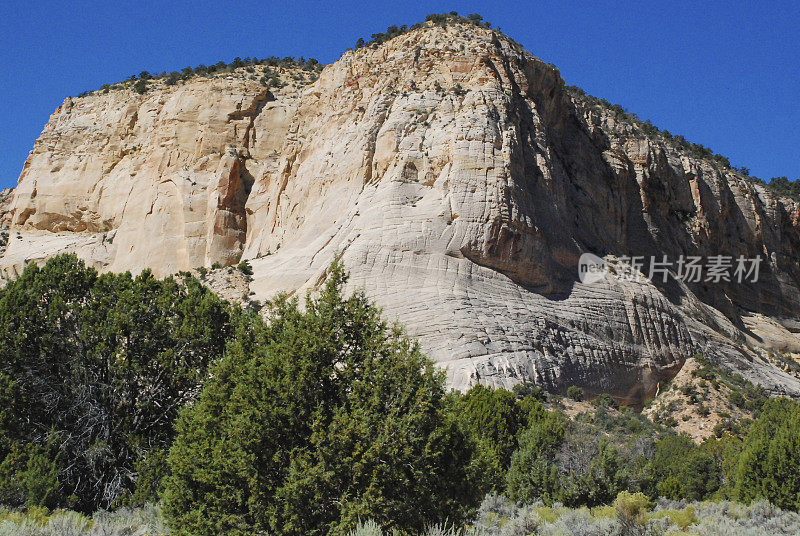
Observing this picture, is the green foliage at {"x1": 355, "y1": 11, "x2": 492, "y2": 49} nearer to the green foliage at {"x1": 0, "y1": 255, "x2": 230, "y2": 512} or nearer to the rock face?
the rock face

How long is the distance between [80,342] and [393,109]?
2615cm

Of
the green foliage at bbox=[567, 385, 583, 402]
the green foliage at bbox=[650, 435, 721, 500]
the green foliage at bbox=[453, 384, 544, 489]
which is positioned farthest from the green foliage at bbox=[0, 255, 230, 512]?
the green foliage at bbox=[567, 385, 583, 402]

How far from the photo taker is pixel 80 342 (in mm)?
17594

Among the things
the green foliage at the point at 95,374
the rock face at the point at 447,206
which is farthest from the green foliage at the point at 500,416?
the green foliage at the point at 95,374

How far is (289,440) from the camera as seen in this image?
1080 cm

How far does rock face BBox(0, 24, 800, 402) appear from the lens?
109 feet

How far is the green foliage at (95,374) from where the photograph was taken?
53.7 ft

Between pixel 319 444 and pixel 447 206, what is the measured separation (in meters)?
25.0

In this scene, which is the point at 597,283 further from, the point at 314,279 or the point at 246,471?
the point at 246,471

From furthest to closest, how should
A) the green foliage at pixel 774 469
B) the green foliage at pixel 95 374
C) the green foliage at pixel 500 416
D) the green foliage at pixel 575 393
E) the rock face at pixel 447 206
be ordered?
1. the rock face at pixel 447 206
2. the green foliage at pixel 575 393
3. the green foliage at pixel 500 416
4. the green foliage at pixel 774 469
5. the green foliage at pixel 95 374

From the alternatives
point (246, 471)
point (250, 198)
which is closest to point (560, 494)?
point (246, 471)

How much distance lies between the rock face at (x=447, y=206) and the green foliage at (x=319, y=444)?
688 inches

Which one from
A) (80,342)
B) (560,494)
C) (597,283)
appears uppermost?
(597,283)

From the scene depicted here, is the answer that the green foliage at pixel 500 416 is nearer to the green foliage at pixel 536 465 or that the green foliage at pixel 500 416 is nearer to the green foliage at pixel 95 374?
the green foliage at pixel 536 465
